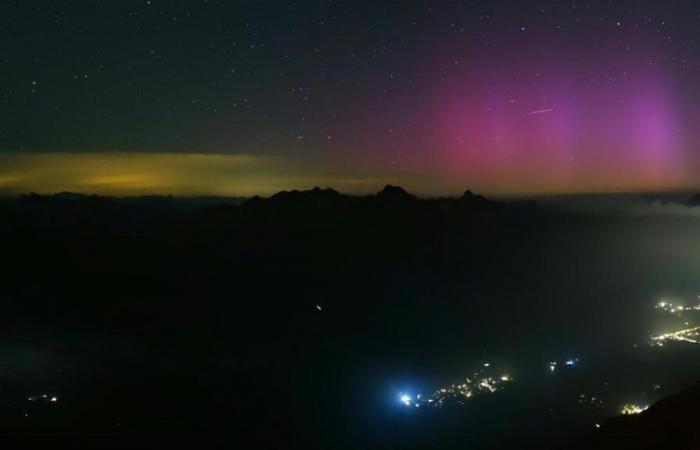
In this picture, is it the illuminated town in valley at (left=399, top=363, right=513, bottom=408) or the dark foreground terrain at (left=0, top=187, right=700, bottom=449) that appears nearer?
the dark foreground terrain at (left=0, top=187, right=700, bottom=449)

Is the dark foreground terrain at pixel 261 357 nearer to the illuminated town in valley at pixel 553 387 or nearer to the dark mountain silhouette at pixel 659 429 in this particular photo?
the dark mountain silhouette at pixel 659 429

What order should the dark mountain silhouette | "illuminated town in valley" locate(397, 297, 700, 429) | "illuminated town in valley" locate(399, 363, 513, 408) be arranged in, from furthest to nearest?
"illuminated town in valley" locate(399, 363, 513, 408), "illuminated town in valley" locate(397, 297, 700, 429), the dark mountain silhouette

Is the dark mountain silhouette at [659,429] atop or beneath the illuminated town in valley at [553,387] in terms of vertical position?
atop

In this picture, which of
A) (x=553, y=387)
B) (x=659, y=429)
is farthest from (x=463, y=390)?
(x=659, y=429)

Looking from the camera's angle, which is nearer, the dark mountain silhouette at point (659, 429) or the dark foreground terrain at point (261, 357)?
the dark mountain silhouette at point (659, 429)

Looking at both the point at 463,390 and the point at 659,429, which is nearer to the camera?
the point at 659,429

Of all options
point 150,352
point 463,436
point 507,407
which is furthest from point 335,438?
point 150,352

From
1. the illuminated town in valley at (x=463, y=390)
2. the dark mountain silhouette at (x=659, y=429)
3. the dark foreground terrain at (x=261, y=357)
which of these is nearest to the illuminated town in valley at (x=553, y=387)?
the illuminated town in valley at (x=463, y=390)

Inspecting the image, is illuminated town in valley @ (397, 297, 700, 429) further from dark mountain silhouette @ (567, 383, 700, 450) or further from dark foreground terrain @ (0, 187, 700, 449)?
dark mountain silhouette @ (567, 383, 700, 450)

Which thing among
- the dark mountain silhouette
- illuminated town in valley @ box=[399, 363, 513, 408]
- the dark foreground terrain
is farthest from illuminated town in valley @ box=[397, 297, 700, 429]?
the dark mountain silhouette

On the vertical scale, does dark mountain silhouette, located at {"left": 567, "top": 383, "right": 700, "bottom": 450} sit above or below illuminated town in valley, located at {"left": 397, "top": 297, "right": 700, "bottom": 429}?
above

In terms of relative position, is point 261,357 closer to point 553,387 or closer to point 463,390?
point 463,390
